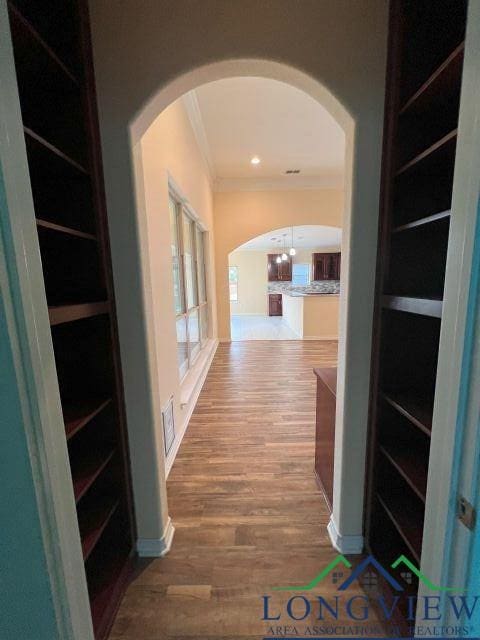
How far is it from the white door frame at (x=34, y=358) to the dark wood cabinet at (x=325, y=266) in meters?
11.4

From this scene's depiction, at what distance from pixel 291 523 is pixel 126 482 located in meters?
1.05

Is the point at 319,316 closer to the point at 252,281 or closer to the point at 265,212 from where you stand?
the point at 265,212

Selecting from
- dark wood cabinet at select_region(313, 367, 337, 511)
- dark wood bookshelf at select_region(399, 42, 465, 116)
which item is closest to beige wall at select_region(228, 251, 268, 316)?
dark wood cabinet at select_region(313, 367, 337, 511)

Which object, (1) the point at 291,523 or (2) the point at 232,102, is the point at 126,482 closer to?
(1) the point at 291,523

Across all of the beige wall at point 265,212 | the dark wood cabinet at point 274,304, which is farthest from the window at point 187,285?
the dark wood cabinet at point 274,304

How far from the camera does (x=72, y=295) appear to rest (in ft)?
4.20

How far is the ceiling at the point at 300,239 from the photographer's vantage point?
7953 millimetres

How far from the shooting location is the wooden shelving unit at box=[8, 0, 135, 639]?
3.50 ft

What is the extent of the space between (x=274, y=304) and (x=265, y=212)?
6.15 m

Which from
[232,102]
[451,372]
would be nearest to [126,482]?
[451,372]

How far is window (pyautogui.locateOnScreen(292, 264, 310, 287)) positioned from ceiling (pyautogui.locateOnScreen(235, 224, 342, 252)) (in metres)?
1.01

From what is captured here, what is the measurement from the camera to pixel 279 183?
222 inches

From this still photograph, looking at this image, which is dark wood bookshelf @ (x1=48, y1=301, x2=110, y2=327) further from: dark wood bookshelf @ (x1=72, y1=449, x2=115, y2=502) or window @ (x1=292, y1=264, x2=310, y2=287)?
window @ (x1=292, y1=264, x2=310, y2=287)
